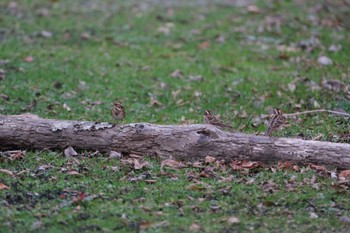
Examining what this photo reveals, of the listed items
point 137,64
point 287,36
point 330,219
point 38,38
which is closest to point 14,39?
point 38,38

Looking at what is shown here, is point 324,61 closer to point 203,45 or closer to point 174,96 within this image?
point 203,45

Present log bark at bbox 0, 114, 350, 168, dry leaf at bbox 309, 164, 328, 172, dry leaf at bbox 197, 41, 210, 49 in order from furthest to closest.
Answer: dry leaf at bbox 197, 41, 210, 49
log bark at bbox 0, 114, 350, 168
dry leaf at bbox 309, 164, 328, 172

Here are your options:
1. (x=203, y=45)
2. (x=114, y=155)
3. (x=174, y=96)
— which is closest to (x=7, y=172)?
(x=114, y=155)

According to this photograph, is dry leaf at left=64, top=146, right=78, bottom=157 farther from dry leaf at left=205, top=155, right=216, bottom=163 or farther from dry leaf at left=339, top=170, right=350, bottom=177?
dry leaf at left=339, top=170, right=350, bottom=177

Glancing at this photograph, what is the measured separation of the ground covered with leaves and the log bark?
0.11 m

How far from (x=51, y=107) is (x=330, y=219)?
481 cm

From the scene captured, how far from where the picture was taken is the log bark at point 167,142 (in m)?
7.11

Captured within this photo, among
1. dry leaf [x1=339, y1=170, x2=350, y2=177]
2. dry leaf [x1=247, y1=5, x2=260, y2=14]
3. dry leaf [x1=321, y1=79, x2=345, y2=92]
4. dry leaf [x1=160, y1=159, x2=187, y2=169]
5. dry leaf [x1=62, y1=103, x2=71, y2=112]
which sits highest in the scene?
dry leaf [x1=339, y1=170, x2=350, y2=177]

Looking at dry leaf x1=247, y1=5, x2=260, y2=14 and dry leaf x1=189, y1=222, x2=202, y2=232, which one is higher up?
dry leaf x1=189, y1=222, x2=202, y2=232

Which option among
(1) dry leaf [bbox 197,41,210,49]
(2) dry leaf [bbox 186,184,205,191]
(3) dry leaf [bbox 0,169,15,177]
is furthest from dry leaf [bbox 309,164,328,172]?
(1) dry leaf [bbox 197,41,210,49]

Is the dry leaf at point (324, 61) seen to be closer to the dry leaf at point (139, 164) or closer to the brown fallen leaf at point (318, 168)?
the brown fallen leaf at point (318, 168)

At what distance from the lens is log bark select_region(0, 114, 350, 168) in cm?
711

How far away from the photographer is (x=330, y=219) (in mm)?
6055

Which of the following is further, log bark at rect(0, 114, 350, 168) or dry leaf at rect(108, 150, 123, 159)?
dry leaf at rect(108, 150, 123, 159)
